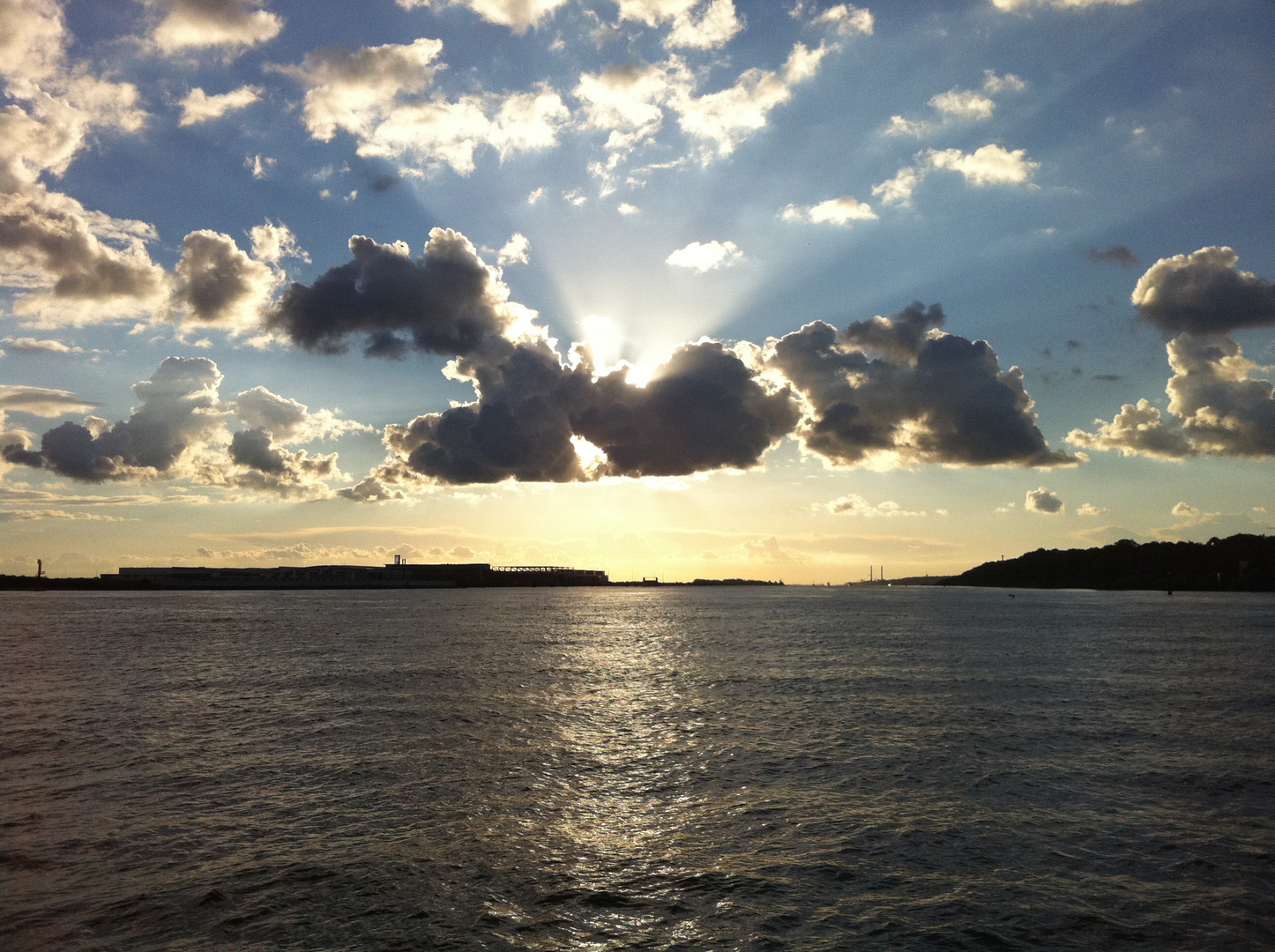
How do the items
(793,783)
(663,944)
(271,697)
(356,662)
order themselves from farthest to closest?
(356,662)
(271,697)
(793,783)
(663,944)

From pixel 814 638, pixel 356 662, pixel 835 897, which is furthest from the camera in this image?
pixel 814 638

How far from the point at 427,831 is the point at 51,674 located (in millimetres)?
58828

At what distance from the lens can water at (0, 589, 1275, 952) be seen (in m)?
18.4

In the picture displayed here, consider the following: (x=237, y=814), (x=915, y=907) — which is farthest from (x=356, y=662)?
(x=915, y=907)

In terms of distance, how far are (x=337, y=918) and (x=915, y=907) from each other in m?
13.7

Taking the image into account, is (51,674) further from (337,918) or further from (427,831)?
(337,918)

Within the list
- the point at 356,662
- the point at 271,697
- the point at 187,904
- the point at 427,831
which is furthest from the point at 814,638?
the point at 187,904

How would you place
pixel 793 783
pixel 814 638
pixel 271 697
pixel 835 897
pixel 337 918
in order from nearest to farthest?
pixel 337 918 → pixel 835 897 → pixel 793 783 → pixel 271 697 → pixel 814 638

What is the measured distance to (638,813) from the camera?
26938mm

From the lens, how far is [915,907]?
19188 mm

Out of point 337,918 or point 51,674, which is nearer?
point 337,918

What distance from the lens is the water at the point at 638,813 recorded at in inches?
723

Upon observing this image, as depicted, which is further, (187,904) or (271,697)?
(271,697)

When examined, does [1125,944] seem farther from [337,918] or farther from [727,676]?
[727,676]
